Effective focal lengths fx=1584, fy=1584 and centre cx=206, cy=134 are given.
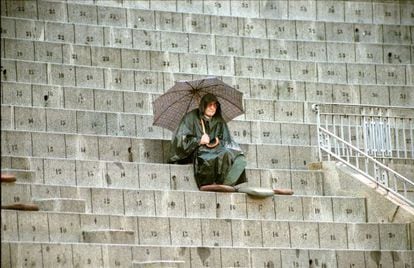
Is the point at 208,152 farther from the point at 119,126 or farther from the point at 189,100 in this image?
the point at 119,126

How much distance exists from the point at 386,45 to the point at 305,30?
1301 millimetres

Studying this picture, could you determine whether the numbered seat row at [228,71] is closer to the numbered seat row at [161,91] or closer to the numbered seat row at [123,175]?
the numbered seat row at [161,91]

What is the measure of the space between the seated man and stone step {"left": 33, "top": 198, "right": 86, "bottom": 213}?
1845 mm

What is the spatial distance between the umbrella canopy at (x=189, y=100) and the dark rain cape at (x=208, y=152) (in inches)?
5.5

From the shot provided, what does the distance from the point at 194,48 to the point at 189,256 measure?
578cm

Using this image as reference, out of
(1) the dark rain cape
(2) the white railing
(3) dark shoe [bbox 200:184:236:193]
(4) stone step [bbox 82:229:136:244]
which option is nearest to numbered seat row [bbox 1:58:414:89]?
(2) the white railing

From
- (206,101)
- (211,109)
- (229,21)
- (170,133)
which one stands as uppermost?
(229,21)

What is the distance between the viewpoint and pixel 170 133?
21781mm

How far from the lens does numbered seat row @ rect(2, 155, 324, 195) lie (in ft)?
63.7

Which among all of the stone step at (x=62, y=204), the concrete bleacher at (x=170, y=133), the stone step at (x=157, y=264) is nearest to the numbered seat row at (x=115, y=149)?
the concrete bleacher at (x=170, y=133)

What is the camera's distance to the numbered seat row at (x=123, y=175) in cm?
1941

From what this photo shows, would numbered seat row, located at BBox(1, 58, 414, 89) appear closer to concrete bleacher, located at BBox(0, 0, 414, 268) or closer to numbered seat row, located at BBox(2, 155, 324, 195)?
concrete bleacher, located at BBox(0, 0, 414, 268)

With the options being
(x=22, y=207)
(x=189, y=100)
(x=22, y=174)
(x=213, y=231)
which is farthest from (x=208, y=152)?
(x=22, y=207)

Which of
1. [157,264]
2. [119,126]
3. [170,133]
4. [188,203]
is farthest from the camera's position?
[170,133]
